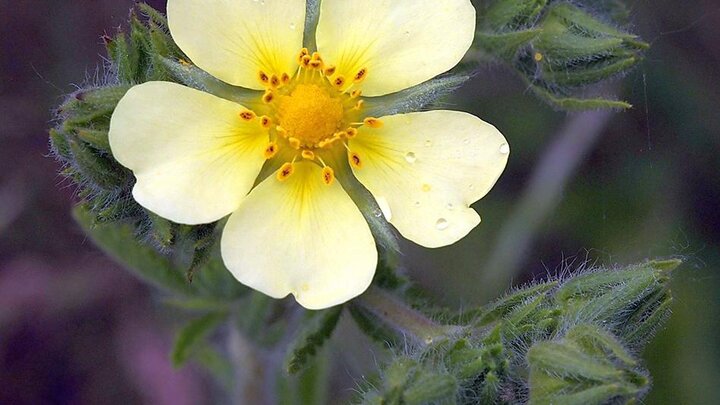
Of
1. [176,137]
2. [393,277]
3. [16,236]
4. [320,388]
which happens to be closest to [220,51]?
[176,137]

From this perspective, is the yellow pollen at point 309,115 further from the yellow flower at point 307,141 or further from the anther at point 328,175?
the anther at point 328,175

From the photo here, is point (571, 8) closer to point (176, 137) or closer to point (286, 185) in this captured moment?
point (286, 185)

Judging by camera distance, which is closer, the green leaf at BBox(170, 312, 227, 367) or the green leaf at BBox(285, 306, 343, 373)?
the green leaf at BBox(285, 306, 343, 373)

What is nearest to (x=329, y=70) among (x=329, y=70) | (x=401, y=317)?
(x=329, y=70)

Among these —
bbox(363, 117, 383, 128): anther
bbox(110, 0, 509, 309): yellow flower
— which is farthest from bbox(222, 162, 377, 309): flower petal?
bbox(363, 117, 383, 128): anther

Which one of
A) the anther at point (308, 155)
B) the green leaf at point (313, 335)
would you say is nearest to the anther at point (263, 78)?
the anther at point (308, 155)

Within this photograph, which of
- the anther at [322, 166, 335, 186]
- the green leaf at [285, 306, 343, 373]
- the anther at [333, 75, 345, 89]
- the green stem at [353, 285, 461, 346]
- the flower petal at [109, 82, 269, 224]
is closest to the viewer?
the flower petal at [109, 82, 269, 224]

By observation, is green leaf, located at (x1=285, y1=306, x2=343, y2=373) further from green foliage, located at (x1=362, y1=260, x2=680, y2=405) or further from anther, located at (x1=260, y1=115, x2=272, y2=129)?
anther, located at (x1=260, y1=115, x2=272, y2=129)
